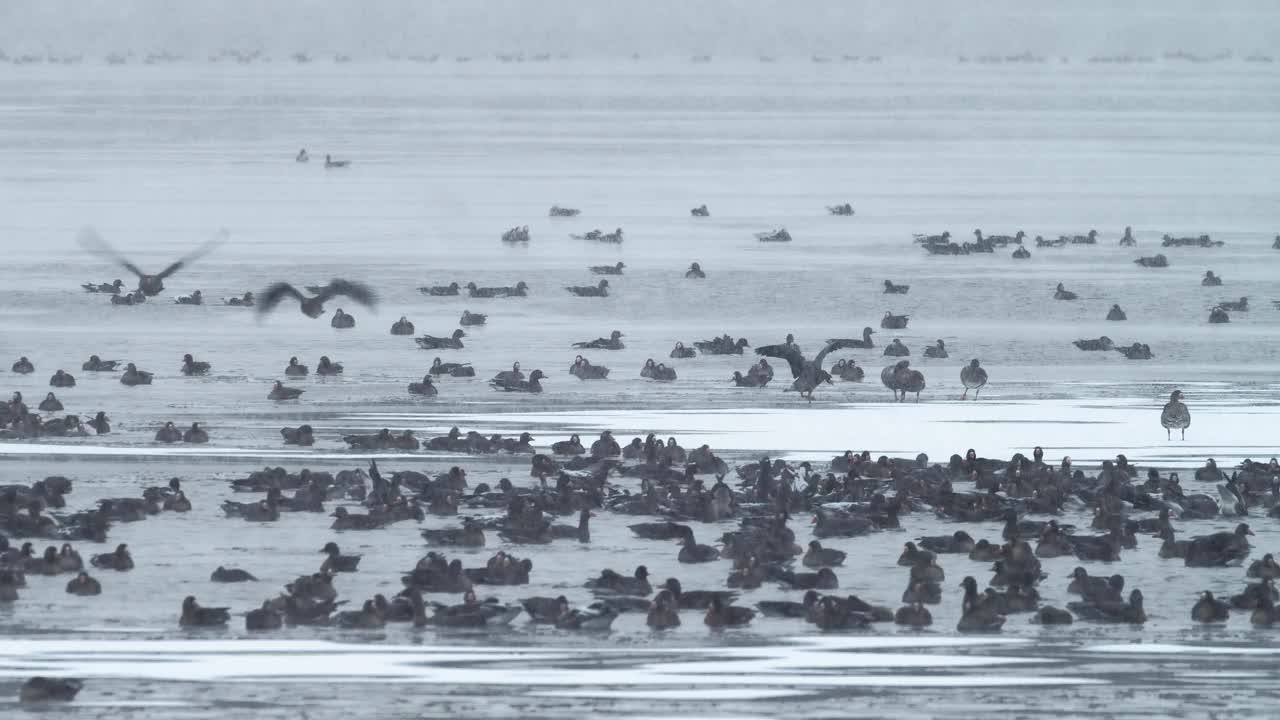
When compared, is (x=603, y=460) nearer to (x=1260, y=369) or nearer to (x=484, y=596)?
(x=484, y=596)

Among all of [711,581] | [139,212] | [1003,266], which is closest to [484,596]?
A: [711,581]

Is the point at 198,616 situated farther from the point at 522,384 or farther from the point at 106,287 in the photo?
the point at 106,287

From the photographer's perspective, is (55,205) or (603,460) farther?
(55,205)

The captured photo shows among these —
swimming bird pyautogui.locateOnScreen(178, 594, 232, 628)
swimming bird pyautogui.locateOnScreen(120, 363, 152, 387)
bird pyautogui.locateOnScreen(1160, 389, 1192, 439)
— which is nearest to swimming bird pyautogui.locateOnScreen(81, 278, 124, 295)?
swimming bird pyautogui.locateOnScreen(120, 363, 152, 387)

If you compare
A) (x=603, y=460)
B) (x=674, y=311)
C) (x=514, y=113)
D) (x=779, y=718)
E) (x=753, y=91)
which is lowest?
(x=779, y=718)

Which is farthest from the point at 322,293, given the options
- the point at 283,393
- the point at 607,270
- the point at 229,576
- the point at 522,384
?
the point at 607,270

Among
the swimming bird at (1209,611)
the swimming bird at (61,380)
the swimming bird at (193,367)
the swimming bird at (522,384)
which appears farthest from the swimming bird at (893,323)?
the swimming bird at (1209,611)
